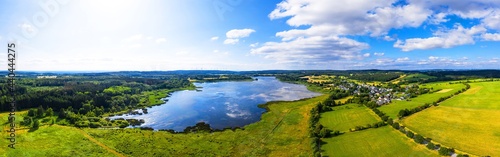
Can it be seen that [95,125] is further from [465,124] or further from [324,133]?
[465,124]

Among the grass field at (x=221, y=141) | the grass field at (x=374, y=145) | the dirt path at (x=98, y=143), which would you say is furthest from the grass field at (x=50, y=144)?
the grass field at (x=374, y=145)

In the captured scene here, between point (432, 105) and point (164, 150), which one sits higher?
point (432, 105)

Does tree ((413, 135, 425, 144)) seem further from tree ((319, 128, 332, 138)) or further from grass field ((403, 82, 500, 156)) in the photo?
tree ((319, 128, 332, 138))

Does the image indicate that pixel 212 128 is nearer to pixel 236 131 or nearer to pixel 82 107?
pixel 236 131

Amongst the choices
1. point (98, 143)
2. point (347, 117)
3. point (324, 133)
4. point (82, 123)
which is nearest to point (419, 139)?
point (324, 133)

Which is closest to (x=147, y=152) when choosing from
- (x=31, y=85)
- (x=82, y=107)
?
(x=82, y=107)
